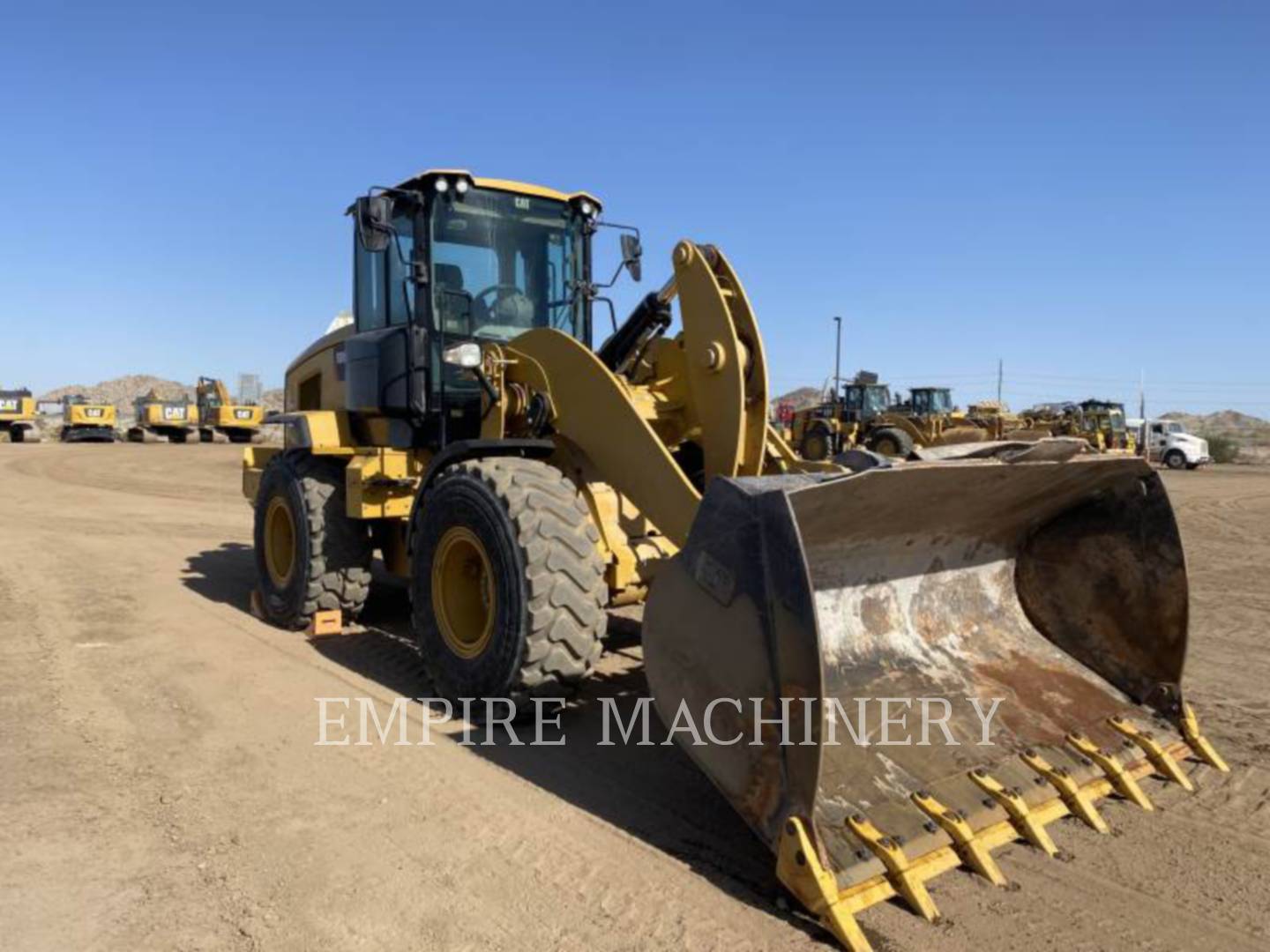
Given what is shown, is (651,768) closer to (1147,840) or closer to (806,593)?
(806,593)

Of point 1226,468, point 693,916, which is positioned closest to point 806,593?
point 693,916

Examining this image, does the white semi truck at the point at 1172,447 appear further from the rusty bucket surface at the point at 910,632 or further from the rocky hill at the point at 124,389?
the rocky hill at the point at 124,389

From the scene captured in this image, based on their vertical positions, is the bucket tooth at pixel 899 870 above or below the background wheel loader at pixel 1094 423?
below

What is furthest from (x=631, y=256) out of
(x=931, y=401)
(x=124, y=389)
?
(x=124, y=389)

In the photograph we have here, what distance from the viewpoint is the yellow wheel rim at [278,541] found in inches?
271

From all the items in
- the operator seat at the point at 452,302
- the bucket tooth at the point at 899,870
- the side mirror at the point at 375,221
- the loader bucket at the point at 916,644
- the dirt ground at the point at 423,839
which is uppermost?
the side mirror at the point at 375,221

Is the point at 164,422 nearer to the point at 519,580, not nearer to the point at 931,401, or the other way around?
the point at 931,401

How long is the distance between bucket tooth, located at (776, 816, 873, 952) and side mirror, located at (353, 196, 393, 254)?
3901mm

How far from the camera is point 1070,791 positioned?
350 cm

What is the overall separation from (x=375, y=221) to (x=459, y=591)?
2.15 m

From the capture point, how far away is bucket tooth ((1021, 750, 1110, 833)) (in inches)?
136

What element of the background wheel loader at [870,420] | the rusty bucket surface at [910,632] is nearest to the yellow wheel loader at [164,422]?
the background wheel loader at [870,420]

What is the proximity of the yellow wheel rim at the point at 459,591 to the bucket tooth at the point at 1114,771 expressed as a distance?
2.73 metres

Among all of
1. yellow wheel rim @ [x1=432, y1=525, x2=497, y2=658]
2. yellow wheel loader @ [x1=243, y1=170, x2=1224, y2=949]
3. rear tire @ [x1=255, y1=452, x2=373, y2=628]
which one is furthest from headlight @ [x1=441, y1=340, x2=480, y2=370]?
rear tire @ [x1=255, y1=452, x2=373, y2=628]
